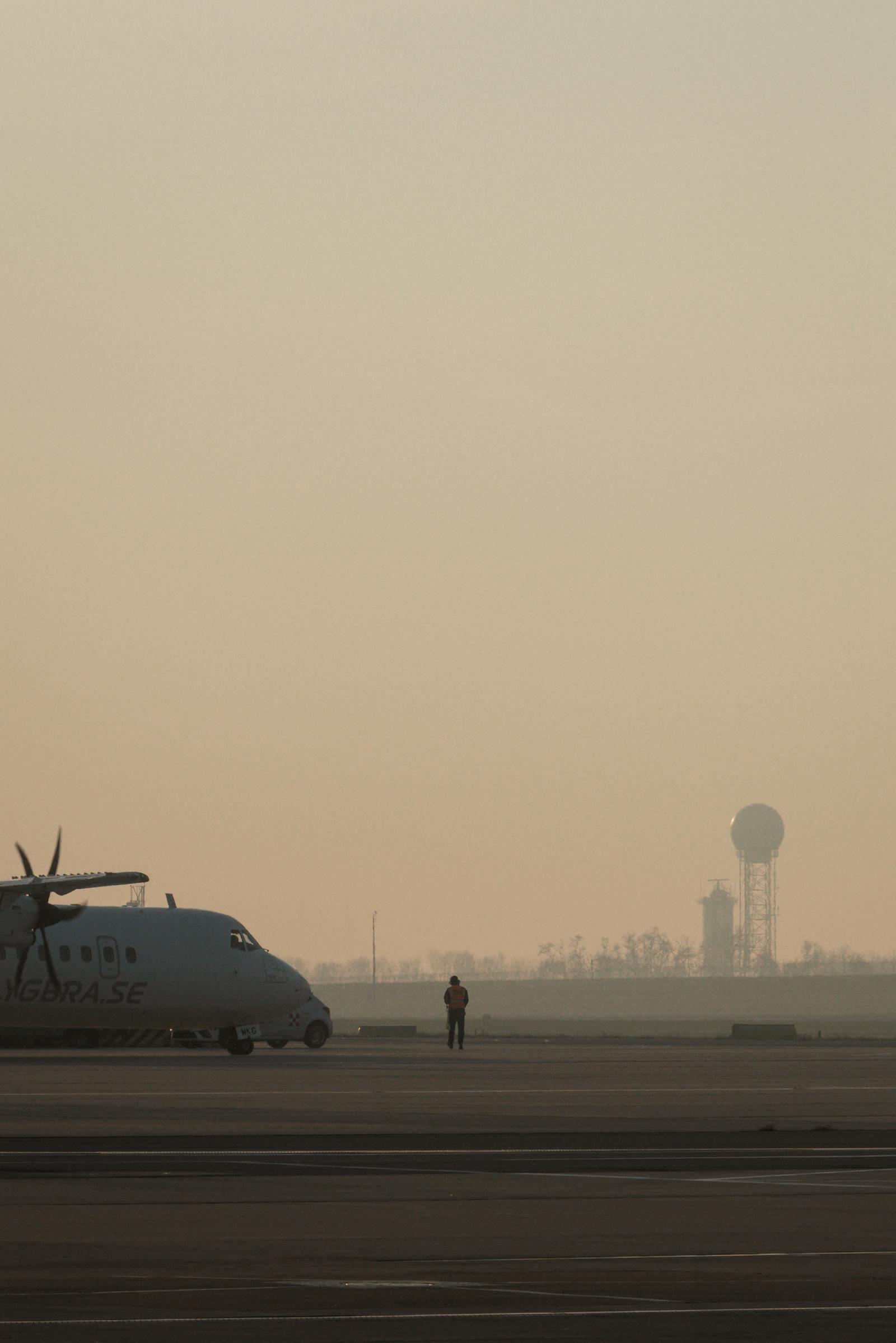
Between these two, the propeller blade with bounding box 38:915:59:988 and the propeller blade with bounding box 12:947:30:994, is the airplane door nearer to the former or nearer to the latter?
the propeller blade with bounding box 38:915:59:988

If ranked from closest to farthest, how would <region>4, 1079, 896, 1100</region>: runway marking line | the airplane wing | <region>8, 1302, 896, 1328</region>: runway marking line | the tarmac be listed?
<region>8, 1302, 896, 1328</region>: runway marking line
the tarmac
<region>4, 1079, 896, 1100</region>: runway marking line
the airplane wing

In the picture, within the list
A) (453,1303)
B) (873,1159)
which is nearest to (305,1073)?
(873,1159)

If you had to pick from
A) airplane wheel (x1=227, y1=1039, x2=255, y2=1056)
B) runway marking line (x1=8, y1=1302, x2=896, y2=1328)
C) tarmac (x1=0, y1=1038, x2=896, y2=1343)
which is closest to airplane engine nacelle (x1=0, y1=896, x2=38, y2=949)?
airplane wheel (x1=227, y1=1039, x2=255, y2=1056)

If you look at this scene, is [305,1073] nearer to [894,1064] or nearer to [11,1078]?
[11,1078]

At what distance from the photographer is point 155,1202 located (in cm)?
1891

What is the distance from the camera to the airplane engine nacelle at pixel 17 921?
58.9 metres

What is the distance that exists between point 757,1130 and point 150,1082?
55.9ft

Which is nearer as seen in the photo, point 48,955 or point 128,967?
point 48,955

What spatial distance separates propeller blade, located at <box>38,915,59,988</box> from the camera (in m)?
59.1

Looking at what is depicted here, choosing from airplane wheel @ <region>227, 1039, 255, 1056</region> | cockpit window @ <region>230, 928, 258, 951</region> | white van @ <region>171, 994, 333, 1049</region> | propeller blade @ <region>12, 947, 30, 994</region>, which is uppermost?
cockpit window @ <region>230, 928, 258, 951</region>

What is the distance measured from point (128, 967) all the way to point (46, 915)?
3.91 metres

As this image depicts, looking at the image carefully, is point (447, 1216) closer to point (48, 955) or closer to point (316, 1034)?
point (48, 955)

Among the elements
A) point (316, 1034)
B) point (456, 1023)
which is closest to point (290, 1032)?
point (316, 1034)

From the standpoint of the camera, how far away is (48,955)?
59000 millimetres
